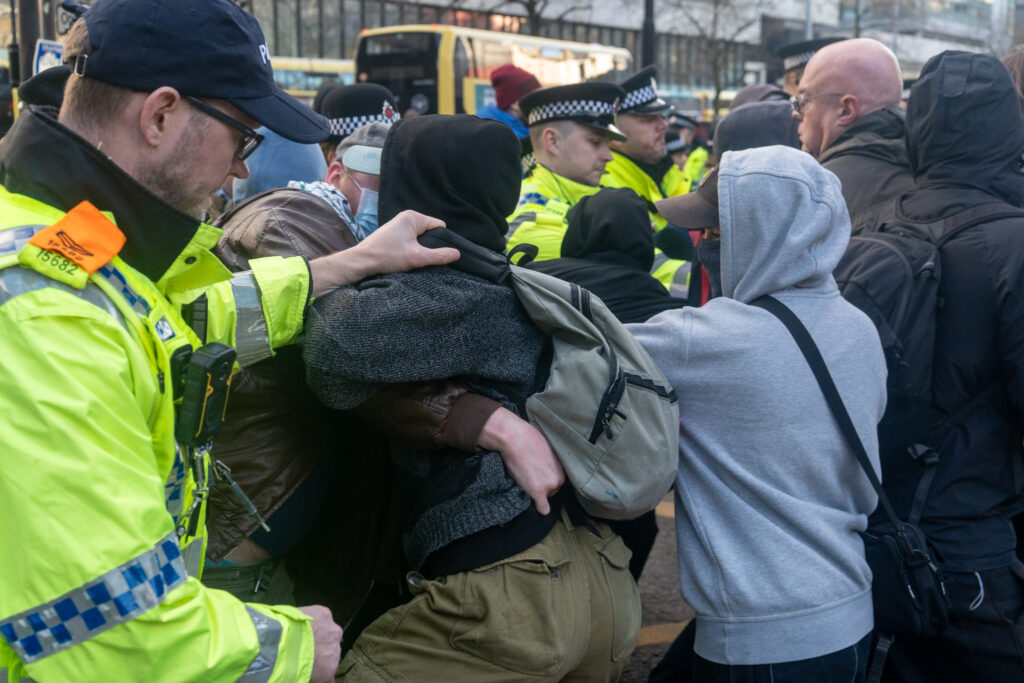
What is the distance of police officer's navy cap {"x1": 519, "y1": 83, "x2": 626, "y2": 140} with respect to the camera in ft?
Answer: 15.0

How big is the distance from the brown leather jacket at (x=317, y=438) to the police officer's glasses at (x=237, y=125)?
0.58 meters

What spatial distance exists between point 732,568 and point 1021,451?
3.58ft

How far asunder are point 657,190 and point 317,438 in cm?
402

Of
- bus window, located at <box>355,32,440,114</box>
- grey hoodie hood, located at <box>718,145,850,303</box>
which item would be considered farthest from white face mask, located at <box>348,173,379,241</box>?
bus window, located at <box>355,32,440,114</box>

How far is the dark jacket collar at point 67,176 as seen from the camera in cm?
150

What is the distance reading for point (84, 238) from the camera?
141 centimetres

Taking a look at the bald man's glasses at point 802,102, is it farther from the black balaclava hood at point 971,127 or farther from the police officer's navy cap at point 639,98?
the police officer's navy cap at point 639,98

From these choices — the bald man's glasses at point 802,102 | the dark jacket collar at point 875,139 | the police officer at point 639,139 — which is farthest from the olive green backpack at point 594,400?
the police officer at point 639,139

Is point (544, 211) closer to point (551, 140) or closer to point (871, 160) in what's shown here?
point (551, 140)

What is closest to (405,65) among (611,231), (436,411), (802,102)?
(802,102)

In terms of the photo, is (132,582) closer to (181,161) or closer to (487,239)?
(181,161)

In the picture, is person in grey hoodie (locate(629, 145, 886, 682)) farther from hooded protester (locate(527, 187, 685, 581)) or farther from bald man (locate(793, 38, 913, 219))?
bald man (locate(793, 38, 913, 219))

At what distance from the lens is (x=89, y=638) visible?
50.4 inches

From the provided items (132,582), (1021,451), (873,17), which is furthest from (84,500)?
(873,17)
